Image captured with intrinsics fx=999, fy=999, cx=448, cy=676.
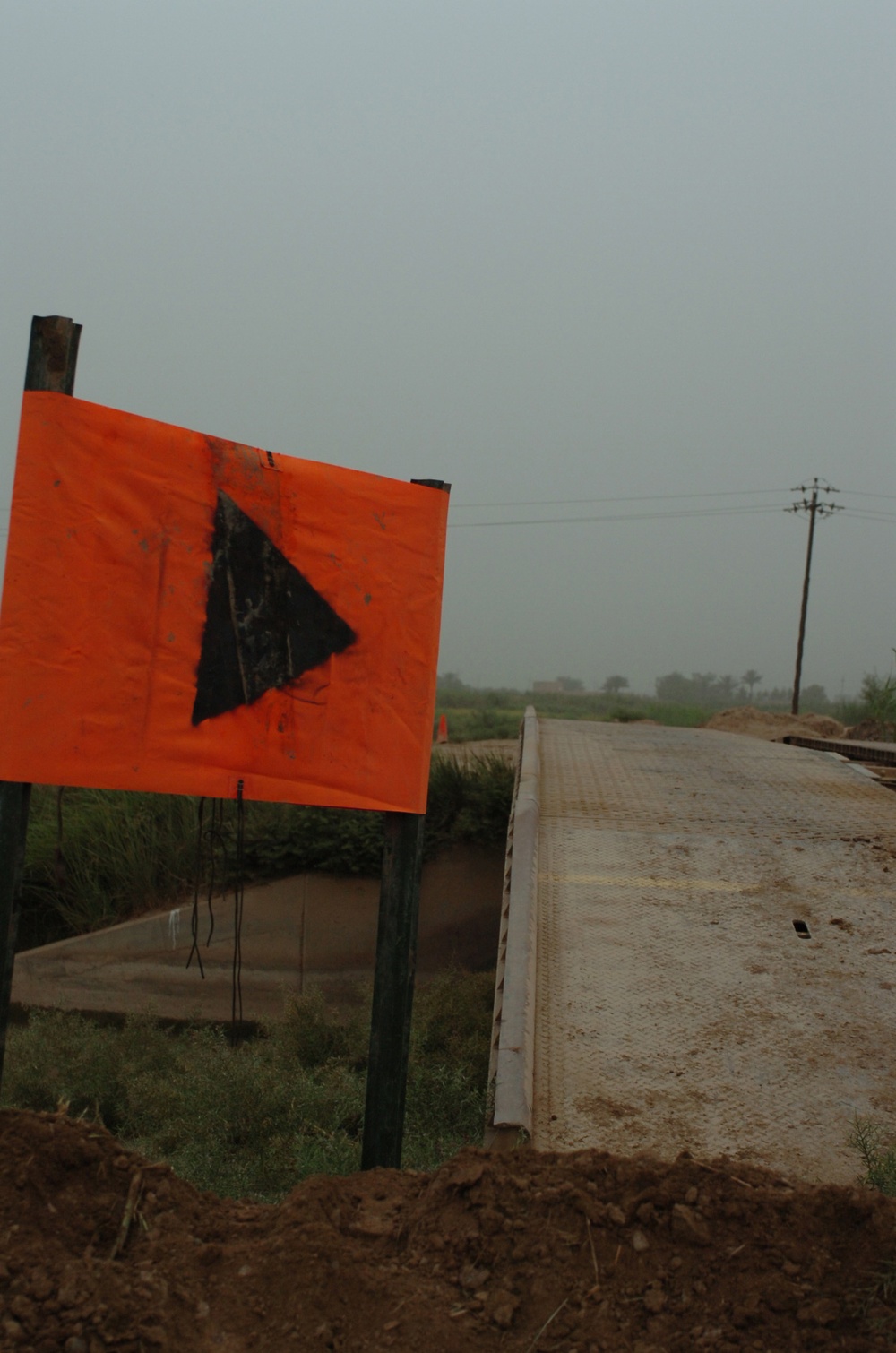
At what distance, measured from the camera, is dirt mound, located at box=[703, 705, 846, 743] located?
17.4 meters

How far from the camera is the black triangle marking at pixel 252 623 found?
2.72 meters

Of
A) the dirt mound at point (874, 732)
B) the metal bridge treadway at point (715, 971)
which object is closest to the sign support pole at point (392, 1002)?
the metal bridge treadway at point (715, 971)

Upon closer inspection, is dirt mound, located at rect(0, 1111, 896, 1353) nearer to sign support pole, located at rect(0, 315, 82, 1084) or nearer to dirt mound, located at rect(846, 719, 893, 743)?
sign support pole, located at rect(0, 315, 82, 1084)

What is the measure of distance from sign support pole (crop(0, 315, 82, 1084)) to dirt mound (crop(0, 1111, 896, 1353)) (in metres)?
0.54

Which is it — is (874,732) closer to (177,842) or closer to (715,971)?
(177,842)

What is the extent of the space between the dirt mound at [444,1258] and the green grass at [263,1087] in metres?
1.18

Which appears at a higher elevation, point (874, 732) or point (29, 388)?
point (29, 388)

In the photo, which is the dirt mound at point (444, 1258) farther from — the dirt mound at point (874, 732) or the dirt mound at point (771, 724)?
the dirt mound at point (771, 724)

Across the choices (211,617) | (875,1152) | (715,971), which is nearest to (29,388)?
(211,617)

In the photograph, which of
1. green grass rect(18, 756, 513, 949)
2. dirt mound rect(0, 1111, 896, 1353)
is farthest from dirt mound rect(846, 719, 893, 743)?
dirt mound rect(0, 1111, 896, 1353)

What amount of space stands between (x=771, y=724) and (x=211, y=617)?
55.0 feet

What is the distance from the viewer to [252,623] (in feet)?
9.04

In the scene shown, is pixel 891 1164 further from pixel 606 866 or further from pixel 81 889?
pixel 81 889

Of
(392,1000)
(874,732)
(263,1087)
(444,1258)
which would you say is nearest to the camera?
(444,1258)
